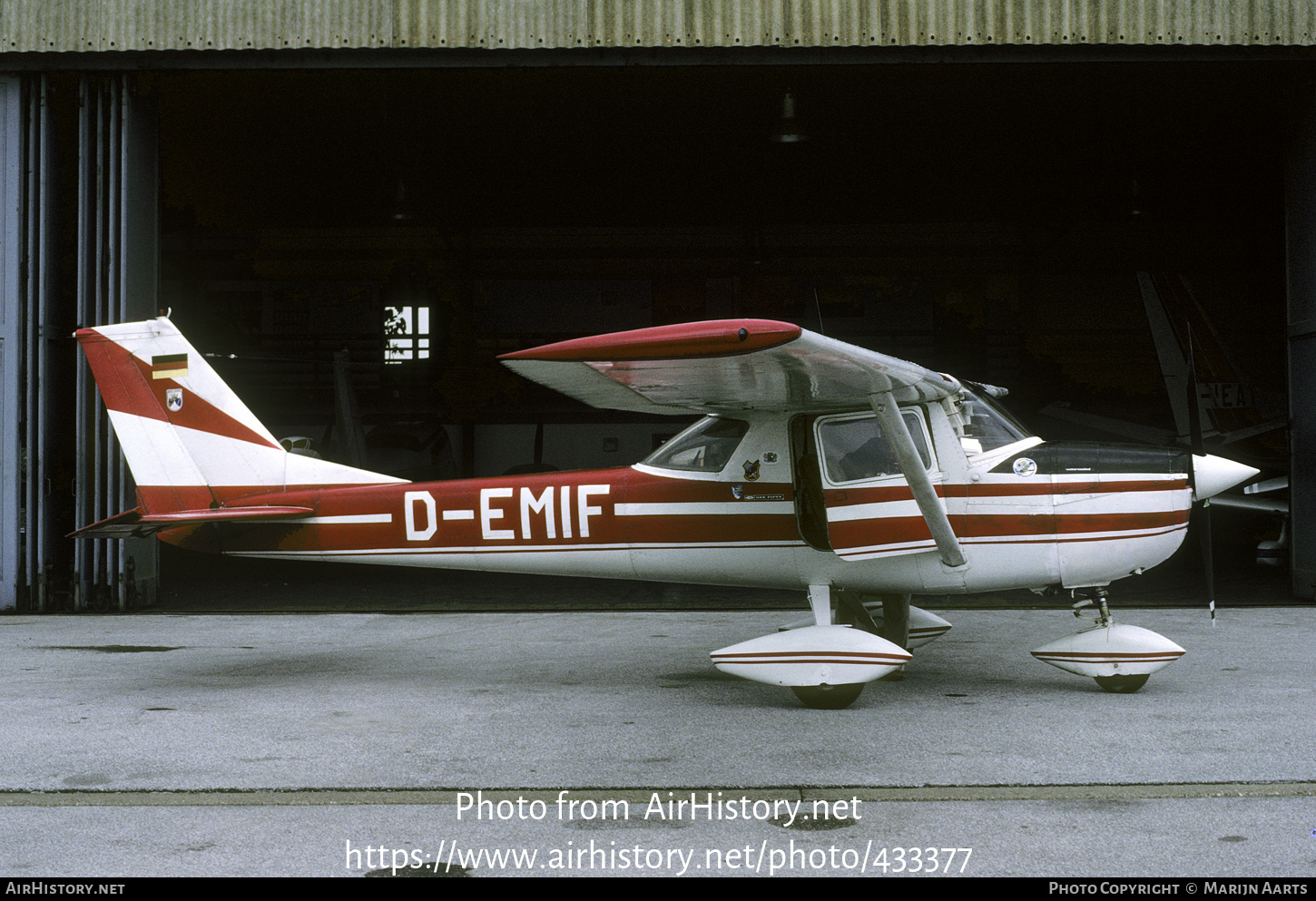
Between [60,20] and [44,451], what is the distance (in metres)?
4.35

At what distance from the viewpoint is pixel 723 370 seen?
4965mm

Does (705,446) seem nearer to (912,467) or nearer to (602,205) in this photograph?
(912,467)

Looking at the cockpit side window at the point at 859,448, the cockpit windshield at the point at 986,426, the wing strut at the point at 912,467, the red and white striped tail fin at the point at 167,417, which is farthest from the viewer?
the red and white striped tail fin at the point at 167,417

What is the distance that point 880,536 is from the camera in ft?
19.6

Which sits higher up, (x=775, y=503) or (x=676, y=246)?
(x=676, y=246)

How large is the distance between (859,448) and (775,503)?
633mm

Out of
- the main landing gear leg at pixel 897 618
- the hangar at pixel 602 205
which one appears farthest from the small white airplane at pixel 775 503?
the hangar at pixel 602 205

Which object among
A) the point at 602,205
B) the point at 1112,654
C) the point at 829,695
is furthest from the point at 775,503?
the point at 602,205

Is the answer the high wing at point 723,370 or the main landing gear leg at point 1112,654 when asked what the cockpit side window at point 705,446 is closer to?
the high wing at point 723,370

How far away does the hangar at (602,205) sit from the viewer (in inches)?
388

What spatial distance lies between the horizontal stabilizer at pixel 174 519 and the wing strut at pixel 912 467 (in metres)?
3.78

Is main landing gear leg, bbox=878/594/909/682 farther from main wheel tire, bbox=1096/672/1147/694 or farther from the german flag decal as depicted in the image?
the german flag decal
